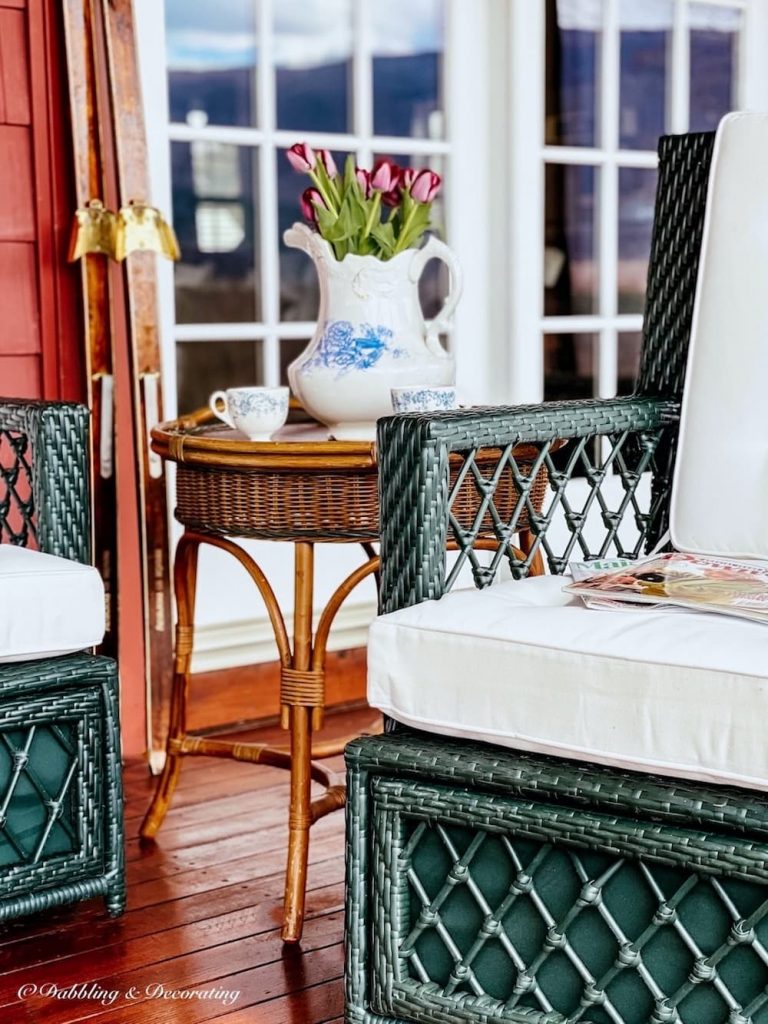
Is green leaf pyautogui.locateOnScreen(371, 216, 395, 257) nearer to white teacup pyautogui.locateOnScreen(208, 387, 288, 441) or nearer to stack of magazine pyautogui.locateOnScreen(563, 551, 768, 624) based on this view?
white teacup pyautogui.locateOnScreen(208, 387, 288, 441)

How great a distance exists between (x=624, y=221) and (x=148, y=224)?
1355mm

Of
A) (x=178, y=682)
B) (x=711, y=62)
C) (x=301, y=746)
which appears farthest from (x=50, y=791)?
(x=711, y=62)

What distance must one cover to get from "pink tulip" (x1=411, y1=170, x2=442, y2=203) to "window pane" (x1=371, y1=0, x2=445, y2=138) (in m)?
1.07

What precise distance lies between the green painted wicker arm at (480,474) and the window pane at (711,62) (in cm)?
191

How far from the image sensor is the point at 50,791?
1.89 m

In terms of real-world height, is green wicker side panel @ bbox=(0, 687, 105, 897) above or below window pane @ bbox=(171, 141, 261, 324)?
below

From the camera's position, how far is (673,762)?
4.34 ft

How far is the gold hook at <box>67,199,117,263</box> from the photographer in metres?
2.58

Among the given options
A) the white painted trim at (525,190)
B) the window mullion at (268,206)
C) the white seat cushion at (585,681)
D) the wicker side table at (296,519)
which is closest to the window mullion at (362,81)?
the window mullion at (268,206)

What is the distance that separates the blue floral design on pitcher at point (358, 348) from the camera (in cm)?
214

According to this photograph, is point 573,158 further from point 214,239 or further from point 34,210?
point 34,210

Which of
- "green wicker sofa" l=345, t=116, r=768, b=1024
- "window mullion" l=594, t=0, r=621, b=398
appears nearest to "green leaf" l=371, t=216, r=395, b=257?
"green wicker sofa" l=345, t=116, r=768, b=1024

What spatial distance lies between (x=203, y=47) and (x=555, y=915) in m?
2.10

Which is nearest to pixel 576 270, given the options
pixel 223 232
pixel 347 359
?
pixel 223 232
